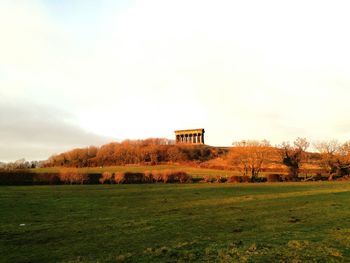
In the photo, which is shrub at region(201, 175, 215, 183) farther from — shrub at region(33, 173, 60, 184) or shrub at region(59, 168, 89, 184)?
shrub at region(33, 173, 60, 184)

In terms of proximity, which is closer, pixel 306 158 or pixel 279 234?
pixel 279 234

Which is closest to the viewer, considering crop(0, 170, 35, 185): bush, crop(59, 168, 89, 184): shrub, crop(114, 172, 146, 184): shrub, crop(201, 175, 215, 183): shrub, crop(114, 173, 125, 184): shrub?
crop(0, 170, 35, 185): bush

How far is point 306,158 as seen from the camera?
78625 millimetres

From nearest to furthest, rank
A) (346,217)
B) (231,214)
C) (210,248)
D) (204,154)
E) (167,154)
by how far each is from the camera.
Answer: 1. (210,248)
2. (346,217)
3. (231,214)
4. (167,154)
5. (204,154)

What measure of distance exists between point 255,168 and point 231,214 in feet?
186

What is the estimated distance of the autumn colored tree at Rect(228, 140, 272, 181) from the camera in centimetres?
7469

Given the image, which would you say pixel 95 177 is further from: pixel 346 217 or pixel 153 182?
pixel 346 217

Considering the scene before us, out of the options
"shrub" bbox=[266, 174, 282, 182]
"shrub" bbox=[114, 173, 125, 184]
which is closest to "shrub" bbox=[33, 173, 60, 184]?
"shrub" bbox=[114, 173, 125, 184]

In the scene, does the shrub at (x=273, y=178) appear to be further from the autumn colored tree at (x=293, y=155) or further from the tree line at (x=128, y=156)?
the tree line at (x=128, y=156)

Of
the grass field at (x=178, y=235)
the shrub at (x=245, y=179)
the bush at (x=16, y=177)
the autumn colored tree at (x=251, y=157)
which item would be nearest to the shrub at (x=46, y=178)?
the bush at (x=16, y=177)

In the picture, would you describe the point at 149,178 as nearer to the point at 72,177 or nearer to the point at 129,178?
the point at 129,178

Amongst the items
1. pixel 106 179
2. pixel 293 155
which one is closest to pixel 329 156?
pixel 293 155

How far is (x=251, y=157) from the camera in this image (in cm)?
7525

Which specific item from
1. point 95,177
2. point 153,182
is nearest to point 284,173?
point 153,182
